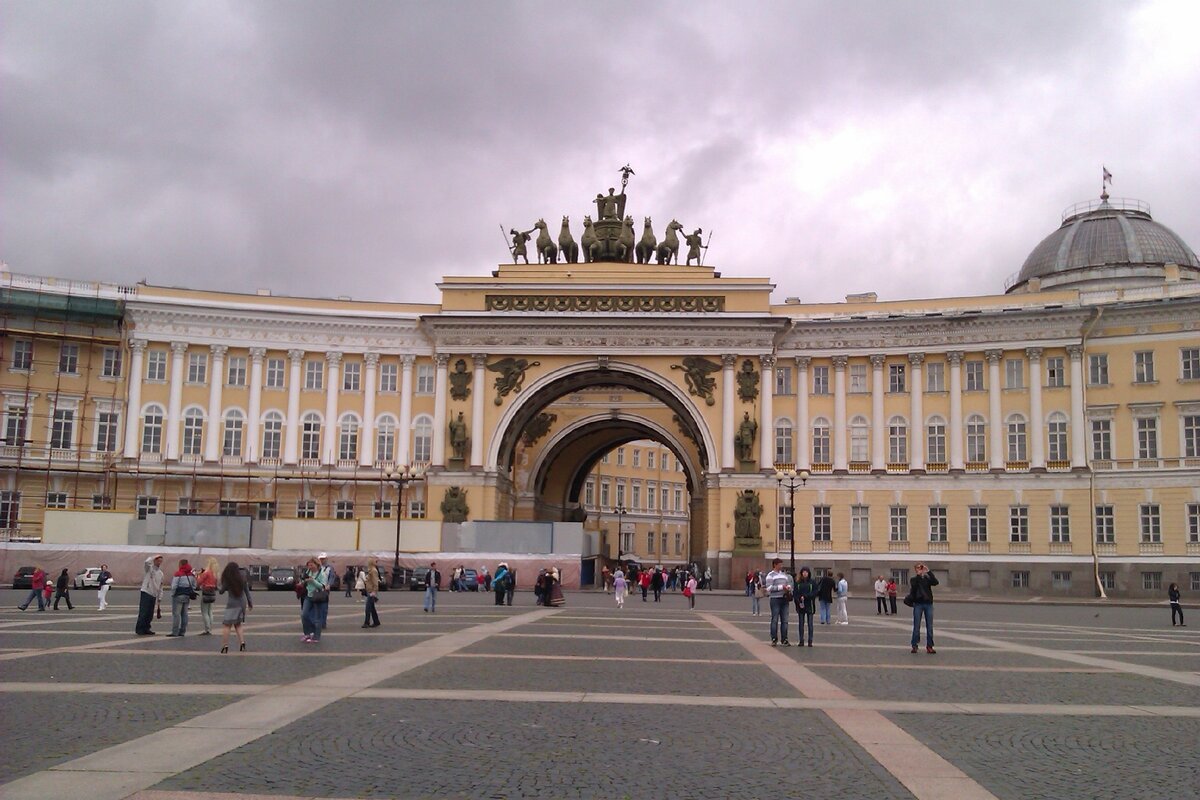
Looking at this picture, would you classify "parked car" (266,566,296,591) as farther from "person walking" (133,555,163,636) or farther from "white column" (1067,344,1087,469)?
"white column" (1067,344,1087,469)

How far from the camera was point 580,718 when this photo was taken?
1296 cm

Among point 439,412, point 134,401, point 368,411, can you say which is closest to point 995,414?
point 439,412

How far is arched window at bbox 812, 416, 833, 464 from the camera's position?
62500 mm

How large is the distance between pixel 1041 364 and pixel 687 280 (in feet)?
64.5

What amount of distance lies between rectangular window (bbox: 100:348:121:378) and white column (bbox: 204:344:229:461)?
507cm


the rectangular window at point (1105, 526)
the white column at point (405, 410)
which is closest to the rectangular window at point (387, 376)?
the white column at point (405, 410)

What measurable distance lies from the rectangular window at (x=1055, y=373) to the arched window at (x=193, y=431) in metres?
46.5

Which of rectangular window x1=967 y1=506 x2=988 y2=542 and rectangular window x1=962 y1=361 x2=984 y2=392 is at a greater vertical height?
rectangular window x1=962 y1=361 x2=984 y2=392

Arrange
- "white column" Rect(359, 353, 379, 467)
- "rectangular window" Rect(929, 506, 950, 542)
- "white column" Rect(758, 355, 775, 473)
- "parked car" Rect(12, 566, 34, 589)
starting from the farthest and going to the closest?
"white column" Rect(359, 353, 379, 467) < "white column" Rect(758, 355, 775, 473) < "rectangular window" Rect(929, 506, 950, 542) < "parked car" Rect(12, 566, 34, 589)

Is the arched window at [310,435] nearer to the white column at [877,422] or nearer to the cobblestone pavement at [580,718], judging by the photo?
the white column at [877,422]

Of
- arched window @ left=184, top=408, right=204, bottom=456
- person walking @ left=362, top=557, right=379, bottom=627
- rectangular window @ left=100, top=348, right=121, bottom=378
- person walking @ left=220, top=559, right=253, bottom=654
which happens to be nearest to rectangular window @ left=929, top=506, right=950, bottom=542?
arched window @ left=184, top=408, right=204, bottom=456

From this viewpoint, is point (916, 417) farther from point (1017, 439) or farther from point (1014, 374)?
point (1014, 374)

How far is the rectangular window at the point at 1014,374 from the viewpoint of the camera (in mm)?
60166

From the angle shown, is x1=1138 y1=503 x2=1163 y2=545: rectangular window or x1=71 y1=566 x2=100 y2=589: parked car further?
x1=1138 y1=503 x2=1163 y2=545: rectangular window
